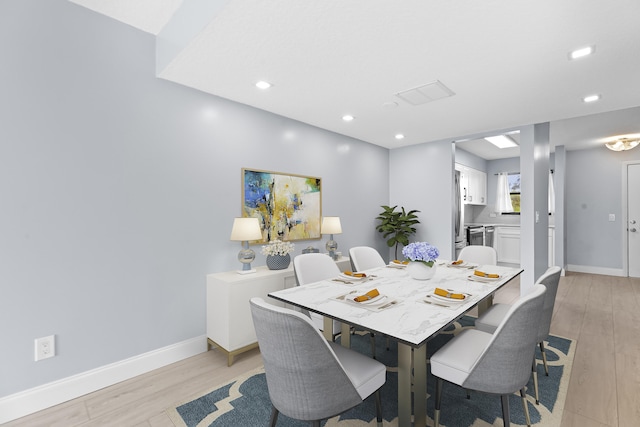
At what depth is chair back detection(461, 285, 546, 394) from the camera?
1.37 metres

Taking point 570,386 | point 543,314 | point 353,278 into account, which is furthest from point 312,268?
point 570,386

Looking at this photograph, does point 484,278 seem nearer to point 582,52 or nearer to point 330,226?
point 582,52

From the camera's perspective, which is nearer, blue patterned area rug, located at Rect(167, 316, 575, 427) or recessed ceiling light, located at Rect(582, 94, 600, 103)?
blue patterned area rug, located at Rect(167, 316, 575, 427)

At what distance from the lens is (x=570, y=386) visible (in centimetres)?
215

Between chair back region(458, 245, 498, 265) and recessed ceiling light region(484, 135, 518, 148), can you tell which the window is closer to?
recessed ceiling light region(484, 135, 518, 148)

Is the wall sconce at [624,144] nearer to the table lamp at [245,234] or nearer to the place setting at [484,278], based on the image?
the place setting at [484,278]

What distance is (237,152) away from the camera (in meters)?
3.06

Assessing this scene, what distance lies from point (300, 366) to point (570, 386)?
2.20 meters

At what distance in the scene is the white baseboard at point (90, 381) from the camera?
1.88 m

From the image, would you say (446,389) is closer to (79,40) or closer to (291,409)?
(291,409)

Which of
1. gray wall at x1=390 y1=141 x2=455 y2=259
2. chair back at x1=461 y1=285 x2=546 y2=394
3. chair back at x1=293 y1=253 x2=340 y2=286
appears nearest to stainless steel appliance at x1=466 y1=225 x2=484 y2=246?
gray wall at x1=390 y1=141 x2=455 y2=259

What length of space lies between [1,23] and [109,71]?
569mm

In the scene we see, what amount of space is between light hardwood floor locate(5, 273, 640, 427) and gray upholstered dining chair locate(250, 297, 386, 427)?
106 cm

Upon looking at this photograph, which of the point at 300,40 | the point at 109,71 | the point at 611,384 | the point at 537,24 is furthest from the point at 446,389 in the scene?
the point at 109,71
